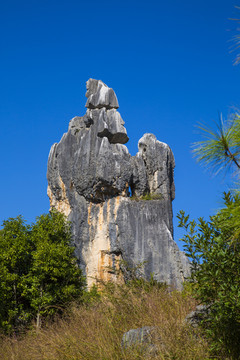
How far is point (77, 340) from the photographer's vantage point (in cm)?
795

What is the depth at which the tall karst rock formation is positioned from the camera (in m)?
22.6

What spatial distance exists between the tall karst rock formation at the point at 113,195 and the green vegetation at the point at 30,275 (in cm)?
313

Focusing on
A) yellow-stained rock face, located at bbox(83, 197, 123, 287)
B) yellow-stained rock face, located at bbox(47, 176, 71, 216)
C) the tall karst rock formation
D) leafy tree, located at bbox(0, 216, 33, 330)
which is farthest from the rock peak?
leafy tree, located at bbox(0, 216, 33, 330)

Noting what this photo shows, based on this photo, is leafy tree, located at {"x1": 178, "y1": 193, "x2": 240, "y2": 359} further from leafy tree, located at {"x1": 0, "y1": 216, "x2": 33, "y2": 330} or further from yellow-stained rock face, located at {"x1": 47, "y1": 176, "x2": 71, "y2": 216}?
yellow-stained rock face, located at {"x1": 47, "y1": 176, "x2": 71, "y2": 216}

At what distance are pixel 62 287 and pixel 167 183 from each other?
8.83 m

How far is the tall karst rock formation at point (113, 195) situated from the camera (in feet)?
74.2

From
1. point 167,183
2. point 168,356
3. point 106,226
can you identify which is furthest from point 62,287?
point 168,356

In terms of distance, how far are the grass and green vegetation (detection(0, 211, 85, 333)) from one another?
758 centimetres

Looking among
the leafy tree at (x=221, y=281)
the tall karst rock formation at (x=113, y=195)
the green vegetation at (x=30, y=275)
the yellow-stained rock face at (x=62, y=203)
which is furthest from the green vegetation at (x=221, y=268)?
the yellow-stained rock face at (x=62, y=203)

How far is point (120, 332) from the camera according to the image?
812cm

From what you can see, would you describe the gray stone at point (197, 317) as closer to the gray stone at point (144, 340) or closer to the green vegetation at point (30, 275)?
the gray stone at point (144, 340)

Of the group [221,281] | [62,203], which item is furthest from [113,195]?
[221,281]

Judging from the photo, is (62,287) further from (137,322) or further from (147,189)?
(137,322)

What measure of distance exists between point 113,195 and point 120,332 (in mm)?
16263
